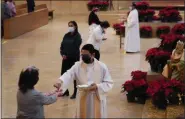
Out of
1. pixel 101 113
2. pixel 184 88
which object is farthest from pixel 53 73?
pixel 101 113

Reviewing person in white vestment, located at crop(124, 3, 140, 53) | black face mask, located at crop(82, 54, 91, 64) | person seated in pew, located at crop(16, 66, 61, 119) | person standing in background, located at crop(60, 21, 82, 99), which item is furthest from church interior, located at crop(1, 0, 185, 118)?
person seated in pew, located at crop(16, 66, 61, 119)

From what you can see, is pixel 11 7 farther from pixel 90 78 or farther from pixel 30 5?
pixel 90 78

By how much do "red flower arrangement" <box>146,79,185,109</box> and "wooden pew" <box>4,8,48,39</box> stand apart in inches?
452

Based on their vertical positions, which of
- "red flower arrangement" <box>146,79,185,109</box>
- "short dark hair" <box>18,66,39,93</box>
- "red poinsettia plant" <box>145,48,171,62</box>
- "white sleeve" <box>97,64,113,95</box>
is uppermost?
"short dark hair" <box>18,66,39,93</box>

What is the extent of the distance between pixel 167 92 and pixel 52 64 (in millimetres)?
5804

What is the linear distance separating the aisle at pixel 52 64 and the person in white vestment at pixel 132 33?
13.4 inches

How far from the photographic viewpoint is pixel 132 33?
50.9 ft

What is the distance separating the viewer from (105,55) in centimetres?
1464

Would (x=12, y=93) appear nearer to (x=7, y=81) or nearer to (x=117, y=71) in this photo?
(x=7, y=81)

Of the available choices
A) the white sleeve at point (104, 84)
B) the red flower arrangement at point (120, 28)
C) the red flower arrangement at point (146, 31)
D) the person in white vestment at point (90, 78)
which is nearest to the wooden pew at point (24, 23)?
the red flower arrangement at point (120, 28)

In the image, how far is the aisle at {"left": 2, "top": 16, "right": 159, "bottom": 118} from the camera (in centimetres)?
854

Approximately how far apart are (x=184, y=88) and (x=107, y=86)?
2.37 metres

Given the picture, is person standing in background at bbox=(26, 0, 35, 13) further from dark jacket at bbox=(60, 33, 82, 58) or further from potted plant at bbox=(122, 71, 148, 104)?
potted plant at bbox=(122, 71, 148, 104)

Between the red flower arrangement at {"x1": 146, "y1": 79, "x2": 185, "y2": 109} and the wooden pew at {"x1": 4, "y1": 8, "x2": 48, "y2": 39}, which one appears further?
the wooden pew at {"x1": 4, "y1": 8, "x2": 48, "y2": 39}
